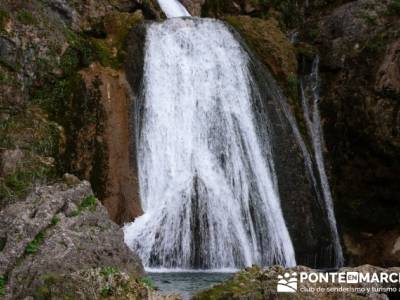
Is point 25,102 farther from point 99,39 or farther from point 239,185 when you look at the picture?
point 239,185

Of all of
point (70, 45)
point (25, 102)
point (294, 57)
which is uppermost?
point (294, 57)

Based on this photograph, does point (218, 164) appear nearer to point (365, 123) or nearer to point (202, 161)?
point (202, 161)

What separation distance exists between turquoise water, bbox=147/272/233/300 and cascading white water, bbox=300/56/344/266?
7.27 m

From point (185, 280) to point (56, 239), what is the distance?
452 centimetres

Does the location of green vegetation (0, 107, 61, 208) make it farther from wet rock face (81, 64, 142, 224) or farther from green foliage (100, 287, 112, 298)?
green foliage (100, 287, 112, 298)

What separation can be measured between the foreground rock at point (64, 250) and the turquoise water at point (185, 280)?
59.6 inches

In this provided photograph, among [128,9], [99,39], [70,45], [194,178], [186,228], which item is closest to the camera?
[186,228]

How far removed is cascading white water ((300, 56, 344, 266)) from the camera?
20.0m

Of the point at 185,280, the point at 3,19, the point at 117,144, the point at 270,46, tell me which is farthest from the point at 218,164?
the point at 3,19

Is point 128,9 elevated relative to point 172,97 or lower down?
A: elevated

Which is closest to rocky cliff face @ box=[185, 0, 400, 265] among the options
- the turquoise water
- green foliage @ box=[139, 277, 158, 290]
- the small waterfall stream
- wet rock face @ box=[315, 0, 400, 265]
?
wet rock face @ box=[315, 0, 400, 265]

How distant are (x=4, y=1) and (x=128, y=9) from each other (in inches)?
219

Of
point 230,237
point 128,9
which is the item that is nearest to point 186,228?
point 230,237

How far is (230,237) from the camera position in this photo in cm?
1538
